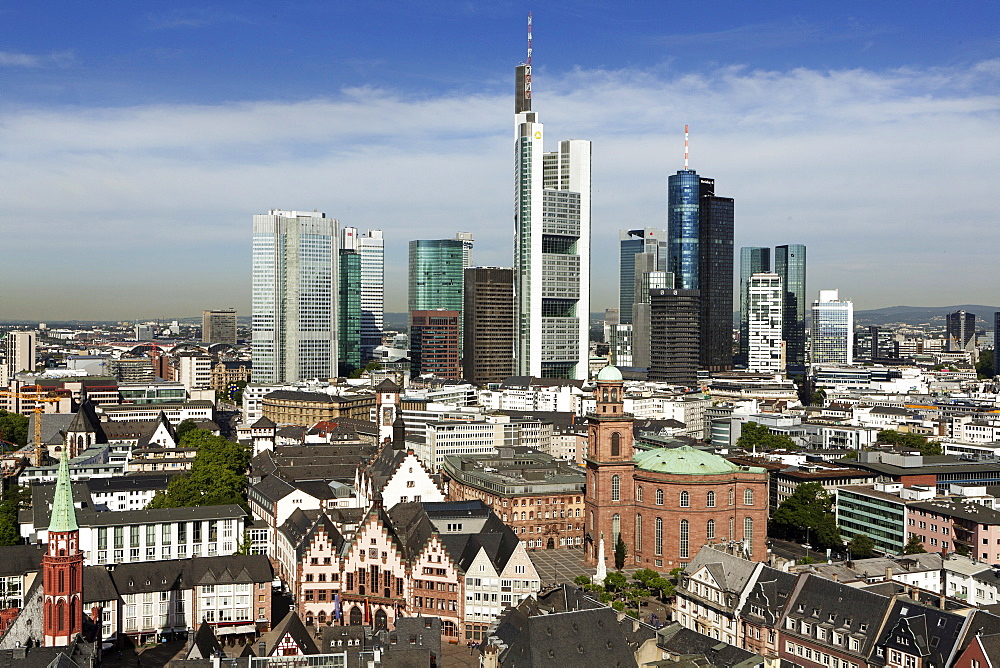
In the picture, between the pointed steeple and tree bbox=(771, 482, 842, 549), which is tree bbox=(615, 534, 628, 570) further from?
the pointed steeple

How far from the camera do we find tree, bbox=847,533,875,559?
116 m

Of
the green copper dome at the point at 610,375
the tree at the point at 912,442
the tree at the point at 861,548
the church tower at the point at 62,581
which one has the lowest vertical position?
the tree at the point at 861,548

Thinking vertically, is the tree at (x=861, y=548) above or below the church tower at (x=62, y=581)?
below

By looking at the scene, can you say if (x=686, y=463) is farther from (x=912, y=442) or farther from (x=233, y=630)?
(x=912, y=442)

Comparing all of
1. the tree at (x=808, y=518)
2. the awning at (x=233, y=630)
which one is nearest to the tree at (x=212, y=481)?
the awning at (x=233, y=630)

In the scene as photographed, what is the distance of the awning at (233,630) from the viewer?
89062mm

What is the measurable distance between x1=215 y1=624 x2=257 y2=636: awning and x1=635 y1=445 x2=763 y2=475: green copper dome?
1895 inches

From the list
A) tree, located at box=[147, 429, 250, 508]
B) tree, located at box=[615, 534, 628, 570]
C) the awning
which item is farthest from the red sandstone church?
tree, located at box=[147, 429, 250, 508]

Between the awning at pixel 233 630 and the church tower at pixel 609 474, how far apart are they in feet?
140

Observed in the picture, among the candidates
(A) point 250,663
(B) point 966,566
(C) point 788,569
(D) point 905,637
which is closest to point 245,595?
(A) point 250,663

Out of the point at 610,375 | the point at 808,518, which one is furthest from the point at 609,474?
the point at 808,518

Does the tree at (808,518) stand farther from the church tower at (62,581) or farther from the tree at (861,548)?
the church tower at (62,581)

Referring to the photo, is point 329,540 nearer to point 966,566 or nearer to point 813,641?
point 813,641

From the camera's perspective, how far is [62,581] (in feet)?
232
